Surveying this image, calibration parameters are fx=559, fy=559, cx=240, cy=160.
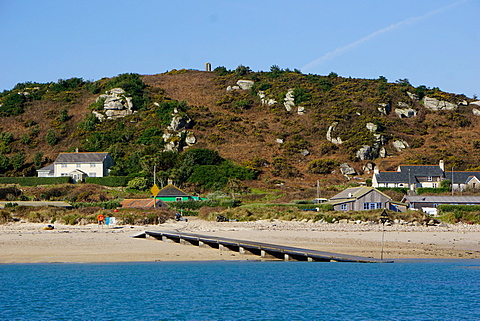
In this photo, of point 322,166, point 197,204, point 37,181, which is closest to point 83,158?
point 37,181

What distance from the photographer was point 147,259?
→ 25.0m

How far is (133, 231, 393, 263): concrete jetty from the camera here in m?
23.9

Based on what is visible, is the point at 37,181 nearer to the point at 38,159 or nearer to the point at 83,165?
the point at 83,165

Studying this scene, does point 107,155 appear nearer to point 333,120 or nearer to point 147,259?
point 333,120

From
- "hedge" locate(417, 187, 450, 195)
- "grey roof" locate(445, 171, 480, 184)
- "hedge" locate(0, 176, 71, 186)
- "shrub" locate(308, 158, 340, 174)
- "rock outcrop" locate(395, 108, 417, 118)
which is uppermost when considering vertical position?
"rock outcrop" locate(395, 108, 417, 118)

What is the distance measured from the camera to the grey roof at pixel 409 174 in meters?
68.1

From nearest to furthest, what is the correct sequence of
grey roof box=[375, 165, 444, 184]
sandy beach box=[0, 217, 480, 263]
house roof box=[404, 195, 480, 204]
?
1. sandy beach box=[0, 217, 480, 263]
2. house roof box=[404, 195, 480, 204]
3. grey roof box=[375, 165, 444, 184]

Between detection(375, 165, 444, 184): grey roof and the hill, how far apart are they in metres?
4.84

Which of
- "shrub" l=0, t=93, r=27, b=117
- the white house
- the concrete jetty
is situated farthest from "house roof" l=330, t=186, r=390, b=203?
"shrub" l=0, t=93, r=27, b=117

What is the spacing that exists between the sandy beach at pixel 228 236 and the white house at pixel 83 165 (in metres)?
34.4


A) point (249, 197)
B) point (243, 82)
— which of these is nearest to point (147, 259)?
point (249, 197)

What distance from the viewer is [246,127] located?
9431 centimetres

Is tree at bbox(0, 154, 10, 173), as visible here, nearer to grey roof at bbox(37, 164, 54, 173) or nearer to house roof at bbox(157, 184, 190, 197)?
grey roof at bbox(37, 164, 54, 173)

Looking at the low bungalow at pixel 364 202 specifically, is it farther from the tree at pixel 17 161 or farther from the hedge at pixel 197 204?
the tree at pixel 17 161
